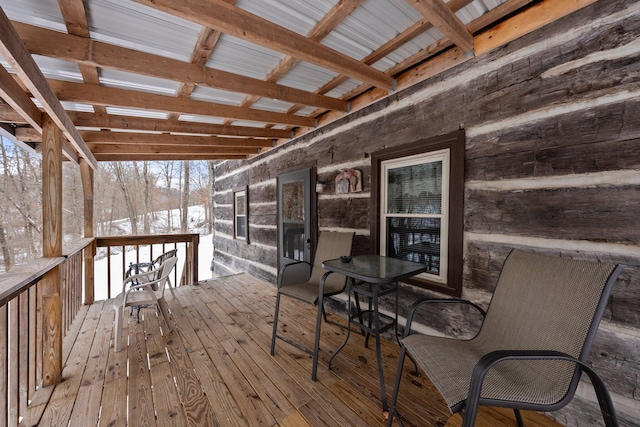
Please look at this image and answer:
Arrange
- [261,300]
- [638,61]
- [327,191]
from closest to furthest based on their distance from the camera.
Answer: [638,61] < [327,191] < [261,300]

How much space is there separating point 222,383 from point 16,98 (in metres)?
2.51

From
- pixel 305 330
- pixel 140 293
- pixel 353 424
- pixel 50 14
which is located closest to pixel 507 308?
pixel 353 424

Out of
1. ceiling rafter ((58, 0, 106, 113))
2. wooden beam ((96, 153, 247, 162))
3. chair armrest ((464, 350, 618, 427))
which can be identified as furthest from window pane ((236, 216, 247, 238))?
chair armrest ((464, 350, 618, 427))

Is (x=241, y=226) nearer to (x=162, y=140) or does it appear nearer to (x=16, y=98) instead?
(x=162, y=140)

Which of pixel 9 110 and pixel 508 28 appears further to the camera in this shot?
pixel 9 110

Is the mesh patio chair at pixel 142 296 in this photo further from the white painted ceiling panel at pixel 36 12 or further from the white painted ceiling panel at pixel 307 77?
the white painted ceiling panel at pixel 307 77

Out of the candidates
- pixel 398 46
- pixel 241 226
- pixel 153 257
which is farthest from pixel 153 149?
pixel 153 257

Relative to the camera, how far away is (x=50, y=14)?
1456 millimetres

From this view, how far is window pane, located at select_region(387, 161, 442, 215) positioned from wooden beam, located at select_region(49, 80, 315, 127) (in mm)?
1653

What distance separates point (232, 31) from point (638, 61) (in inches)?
87.0

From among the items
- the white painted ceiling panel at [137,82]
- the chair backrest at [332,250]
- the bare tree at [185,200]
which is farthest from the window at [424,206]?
the bare tree at [185,200]

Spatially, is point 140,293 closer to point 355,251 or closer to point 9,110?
point 9,110

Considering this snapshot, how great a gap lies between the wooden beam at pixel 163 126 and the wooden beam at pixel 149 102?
731mm

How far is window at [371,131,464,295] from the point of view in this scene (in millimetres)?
2023
